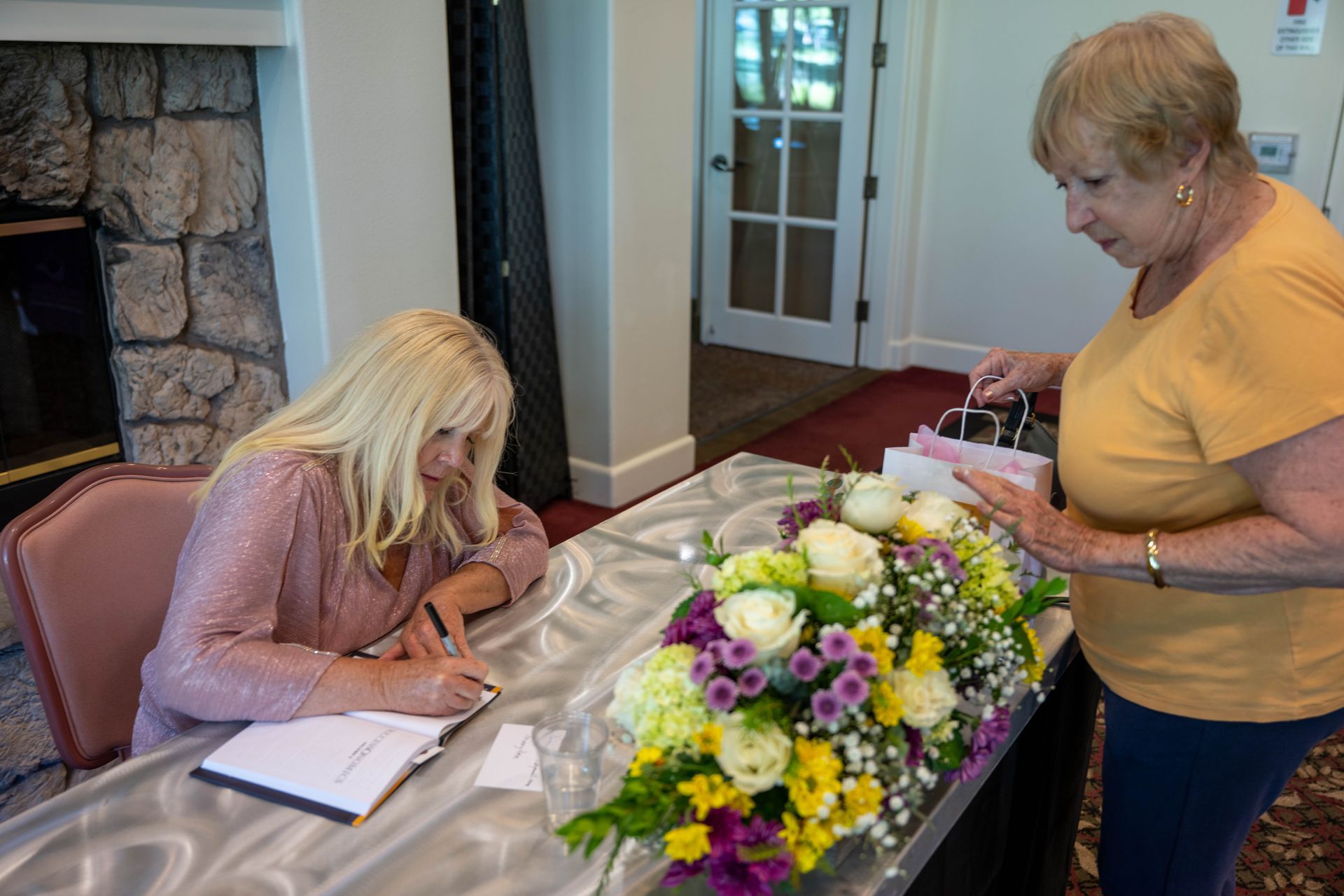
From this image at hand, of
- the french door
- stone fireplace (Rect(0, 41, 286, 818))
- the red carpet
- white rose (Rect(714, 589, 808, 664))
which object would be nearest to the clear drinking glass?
white rose (Rect(714, 589, 808, 664))

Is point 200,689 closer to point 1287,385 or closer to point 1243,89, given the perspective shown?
point 1287,385

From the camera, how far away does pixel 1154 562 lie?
1.20m

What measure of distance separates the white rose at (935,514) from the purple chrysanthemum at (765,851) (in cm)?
37

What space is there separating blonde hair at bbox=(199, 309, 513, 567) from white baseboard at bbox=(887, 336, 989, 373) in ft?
14.0

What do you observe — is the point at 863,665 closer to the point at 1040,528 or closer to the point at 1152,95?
the point at 1040,528

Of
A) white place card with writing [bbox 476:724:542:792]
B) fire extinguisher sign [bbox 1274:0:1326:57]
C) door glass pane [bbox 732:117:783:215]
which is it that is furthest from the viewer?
door glass pane [bbox 732:117:783:215]

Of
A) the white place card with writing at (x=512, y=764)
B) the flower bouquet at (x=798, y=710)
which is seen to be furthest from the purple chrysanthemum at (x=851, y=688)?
the white place card with writing at (x=512, y=764)

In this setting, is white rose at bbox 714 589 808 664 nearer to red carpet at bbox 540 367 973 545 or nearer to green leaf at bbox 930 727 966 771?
green leaf at bbox 930 727 966 771

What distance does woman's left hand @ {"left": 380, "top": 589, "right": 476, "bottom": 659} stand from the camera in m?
1.46

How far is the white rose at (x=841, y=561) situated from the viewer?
102 centimetres

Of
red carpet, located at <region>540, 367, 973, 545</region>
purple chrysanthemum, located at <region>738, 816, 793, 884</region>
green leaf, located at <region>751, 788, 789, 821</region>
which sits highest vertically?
green leaf, located at <region>751, 788, 789, 821</region>

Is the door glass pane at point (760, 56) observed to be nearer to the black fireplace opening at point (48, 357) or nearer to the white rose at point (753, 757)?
the black fireplace opening at point (48, 357)

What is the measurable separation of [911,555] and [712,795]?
322 millimetres

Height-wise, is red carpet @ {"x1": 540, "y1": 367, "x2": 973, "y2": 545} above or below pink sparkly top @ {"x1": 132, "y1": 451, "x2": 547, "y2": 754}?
below
